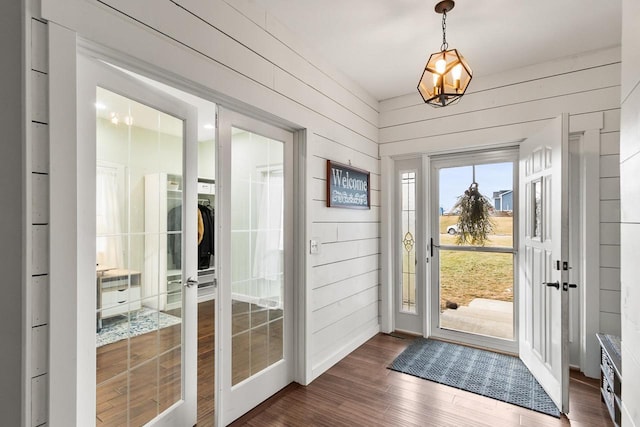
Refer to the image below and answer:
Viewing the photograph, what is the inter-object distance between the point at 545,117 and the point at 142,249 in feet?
11.0

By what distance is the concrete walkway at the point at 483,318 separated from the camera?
3293 mm

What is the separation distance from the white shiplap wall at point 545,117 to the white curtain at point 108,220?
2.88 metres

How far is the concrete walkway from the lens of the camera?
329 centimetres

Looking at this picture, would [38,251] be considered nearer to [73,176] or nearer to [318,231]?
[73,176]

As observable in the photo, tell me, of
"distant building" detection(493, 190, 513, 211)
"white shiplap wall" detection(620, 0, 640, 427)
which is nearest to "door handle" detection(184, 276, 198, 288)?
"white shiplap wall" detection(620, 0, 640, 427)

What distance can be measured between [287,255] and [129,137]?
1.36 meters

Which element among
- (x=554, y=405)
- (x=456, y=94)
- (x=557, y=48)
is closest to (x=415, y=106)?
(x=557, y=48)

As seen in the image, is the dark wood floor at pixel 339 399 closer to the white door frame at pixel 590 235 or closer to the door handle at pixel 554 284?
the white door frame at pixel 590 235

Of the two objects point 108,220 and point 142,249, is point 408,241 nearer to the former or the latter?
point 142,249

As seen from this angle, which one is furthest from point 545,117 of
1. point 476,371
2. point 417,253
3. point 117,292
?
point 117,292

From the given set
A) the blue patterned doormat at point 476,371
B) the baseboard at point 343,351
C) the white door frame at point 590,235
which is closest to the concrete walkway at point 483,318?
the blue patterned doormat at point 476,371

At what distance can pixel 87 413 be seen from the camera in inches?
54.7

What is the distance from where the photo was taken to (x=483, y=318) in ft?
11.2

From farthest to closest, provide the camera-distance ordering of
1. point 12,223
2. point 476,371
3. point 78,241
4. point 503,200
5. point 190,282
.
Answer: point 503,200 < point 476,371 < point 190,282 < point 78,241 < point 12,223
